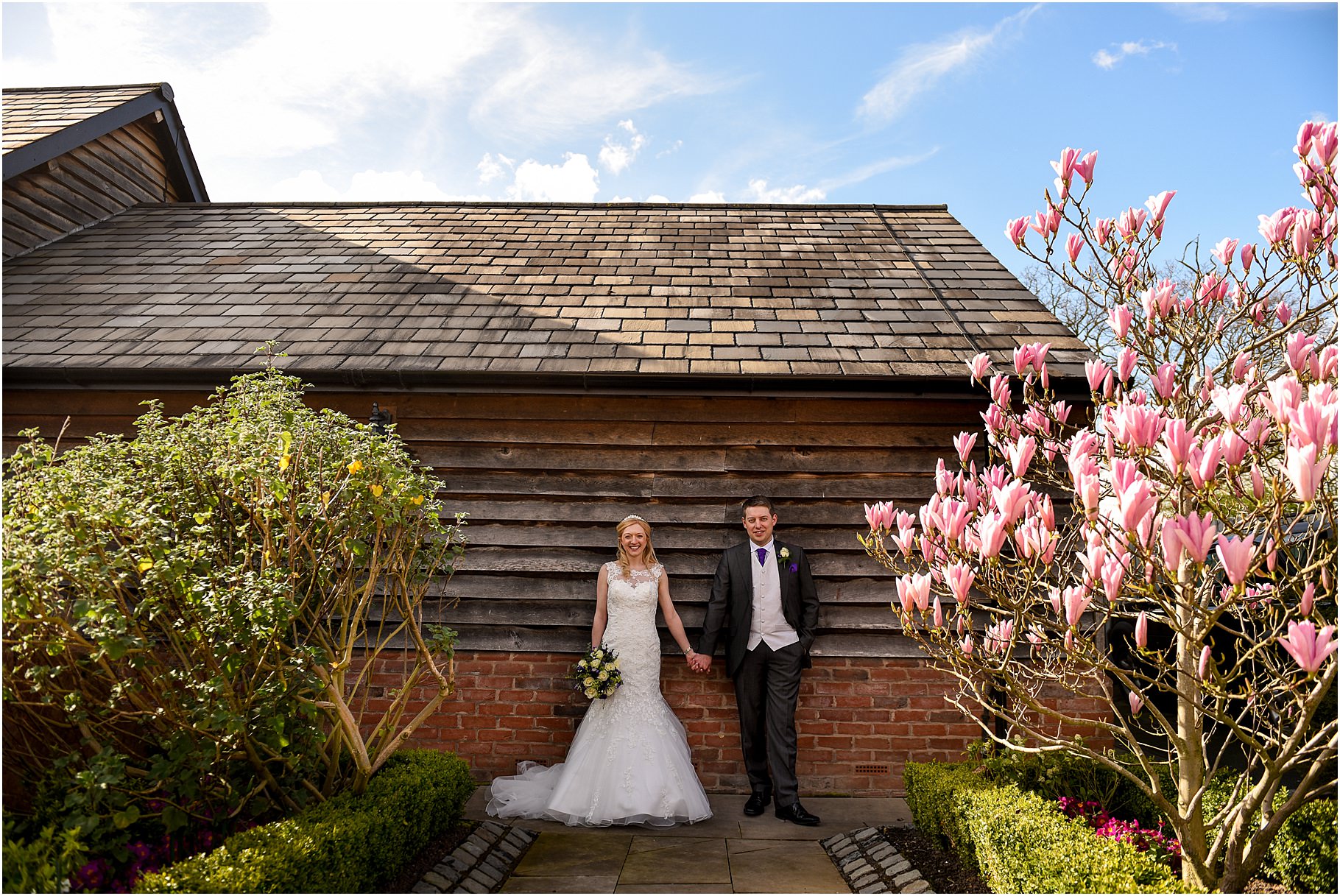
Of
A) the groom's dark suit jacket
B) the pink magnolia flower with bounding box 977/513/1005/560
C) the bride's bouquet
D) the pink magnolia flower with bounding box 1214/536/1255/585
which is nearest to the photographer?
the pink magnolia flower with bounding box 1214/536/1255/585

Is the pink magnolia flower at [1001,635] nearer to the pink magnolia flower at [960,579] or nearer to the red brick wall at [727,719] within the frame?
the pink magnolia flower at [960,579]

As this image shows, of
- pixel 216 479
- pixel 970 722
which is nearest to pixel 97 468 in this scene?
pixel 216 479

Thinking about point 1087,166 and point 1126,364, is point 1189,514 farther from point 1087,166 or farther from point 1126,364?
point 1087,166

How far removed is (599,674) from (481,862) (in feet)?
4.26

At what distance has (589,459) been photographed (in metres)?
5.92

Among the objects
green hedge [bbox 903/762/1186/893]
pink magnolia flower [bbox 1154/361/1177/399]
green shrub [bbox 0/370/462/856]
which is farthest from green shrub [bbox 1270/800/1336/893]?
green shrub [bbox 0/370/462/856]

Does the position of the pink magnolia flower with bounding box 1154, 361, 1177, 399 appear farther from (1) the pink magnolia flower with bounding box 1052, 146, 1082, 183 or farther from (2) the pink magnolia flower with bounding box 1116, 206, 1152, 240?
(1) the pink magnolia flower with bounding box 1052, 146, 1082, 183

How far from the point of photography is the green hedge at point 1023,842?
10.2ft

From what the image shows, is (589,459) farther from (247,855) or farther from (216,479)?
(247,855)

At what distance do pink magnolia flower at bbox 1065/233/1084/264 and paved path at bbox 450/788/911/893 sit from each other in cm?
347

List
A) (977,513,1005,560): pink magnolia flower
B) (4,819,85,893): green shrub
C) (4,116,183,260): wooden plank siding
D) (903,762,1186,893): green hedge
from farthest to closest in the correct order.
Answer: (4,116,183,260): wooden plank siding, (903,762,1186,893): green hedge, (4,819,85,893): green shrub, (977,513,1005,560): pink magnolia flower

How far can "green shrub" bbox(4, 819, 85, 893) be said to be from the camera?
2857 millimetres

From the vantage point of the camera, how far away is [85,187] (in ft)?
29.3

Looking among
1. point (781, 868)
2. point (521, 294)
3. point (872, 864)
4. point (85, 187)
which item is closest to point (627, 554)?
point (781, 868)
